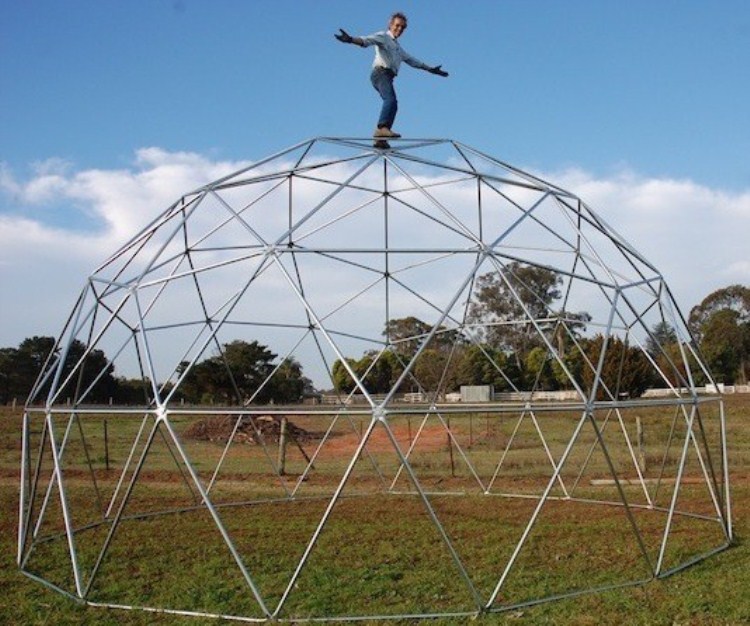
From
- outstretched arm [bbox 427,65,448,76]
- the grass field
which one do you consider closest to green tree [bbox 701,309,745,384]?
the grass field

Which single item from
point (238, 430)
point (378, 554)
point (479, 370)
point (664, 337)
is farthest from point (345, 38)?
point (479, 370)

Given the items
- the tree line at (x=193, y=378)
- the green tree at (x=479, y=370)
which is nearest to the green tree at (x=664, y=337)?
the green tree at (x=479, y=370)

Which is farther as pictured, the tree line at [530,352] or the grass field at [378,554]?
the tree line at [530,352]

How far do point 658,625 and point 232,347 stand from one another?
39.7 metres

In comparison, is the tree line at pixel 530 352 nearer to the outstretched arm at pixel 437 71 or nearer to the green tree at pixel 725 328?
the green tree at pixel 725 328

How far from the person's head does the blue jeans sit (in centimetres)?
55

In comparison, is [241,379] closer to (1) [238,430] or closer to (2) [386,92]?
(1) [238,430]

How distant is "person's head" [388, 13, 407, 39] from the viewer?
11555mm

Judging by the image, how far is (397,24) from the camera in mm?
11578

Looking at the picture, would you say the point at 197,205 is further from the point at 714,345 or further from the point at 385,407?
the point at 714,345

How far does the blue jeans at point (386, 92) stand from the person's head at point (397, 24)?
55cm

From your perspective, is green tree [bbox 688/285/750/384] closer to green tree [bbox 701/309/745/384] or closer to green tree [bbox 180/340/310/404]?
green tree [bbox 701/309/745/384]

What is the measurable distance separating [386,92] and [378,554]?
629 cm

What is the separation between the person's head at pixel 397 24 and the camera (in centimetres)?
1155
